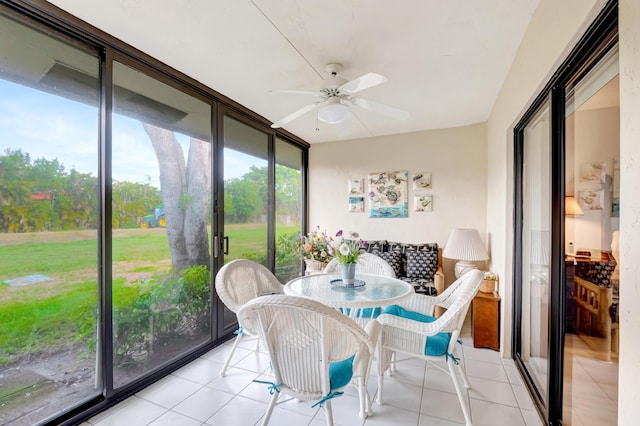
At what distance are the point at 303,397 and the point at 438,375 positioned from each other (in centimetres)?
150

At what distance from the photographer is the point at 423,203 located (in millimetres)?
4074

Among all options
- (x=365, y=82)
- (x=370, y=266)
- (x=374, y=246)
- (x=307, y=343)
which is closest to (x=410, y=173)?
(x=374, y=246)

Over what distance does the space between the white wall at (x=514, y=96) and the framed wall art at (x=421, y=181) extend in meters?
0.76

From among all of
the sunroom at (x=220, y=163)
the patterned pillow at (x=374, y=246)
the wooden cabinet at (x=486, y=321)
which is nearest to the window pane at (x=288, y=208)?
the sunroom at (x=220, y=163)

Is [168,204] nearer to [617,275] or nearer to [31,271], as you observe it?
[31,271]

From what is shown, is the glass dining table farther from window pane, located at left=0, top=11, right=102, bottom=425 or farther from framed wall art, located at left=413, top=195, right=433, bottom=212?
framed wall art, located at left=413, top=195, right=433, bottom=212

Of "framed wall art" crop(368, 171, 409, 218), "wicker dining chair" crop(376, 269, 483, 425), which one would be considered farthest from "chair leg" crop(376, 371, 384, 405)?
"framed wall art" crop(368, 171, 409, 218)

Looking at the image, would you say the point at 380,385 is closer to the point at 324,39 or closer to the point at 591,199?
the point at 591,199

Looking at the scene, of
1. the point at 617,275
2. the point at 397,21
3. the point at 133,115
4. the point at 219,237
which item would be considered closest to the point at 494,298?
the point at 617,275

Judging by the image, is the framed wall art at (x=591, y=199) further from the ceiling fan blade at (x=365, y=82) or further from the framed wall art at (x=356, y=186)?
the framed wall art at (x=356, y=186)

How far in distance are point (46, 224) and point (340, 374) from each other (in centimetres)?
191

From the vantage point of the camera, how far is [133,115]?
2.20m

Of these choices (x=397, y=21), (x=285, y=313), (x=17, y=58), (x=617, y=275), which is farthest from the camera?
(x=397, y=21)

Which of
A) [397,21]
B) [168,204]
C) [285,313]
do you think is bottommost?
[285,313]
